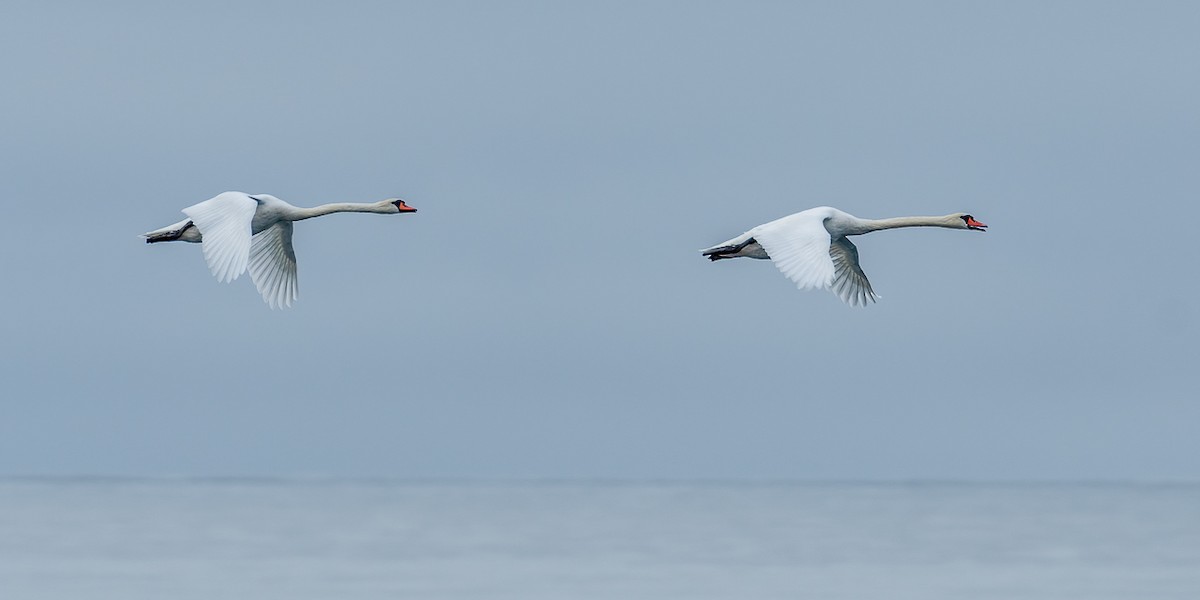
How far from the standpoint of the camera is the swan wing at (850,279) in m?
26.8

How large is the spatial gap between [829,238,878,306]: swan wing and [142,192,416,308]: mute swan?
571 centimetres

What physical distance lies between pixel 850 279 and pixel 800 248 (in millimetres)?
4613

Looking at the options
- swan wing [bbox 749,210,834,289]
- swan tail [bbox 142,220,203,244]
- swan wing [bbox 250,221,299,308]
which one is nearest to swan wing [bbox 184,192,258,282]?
swan tail [bbox 142,220,203,244]

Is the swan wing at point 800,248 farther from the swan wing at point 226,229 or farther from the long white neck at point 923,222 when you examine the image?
the swan wing at point 226,229

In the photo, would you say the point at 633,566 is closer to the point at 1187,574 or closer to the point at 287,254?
the point at 1187,574

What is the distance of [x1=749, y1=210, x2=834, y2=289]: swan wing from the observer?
71.1 feet

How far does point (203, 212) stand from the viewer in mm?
23422

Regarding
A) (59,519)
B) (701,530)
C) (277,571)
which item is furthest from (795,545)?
(59,519)

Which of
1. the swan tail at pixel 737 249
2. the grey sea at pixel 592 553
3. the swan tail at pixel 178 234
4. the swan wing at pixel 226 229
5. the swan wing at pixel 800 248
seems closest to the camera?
the swan wing at pixel 800 248

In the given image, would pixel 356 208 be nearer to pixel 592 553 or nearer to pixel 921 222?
pixel 921 222

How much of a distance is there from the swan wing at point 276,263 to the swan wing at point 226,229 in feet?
9.05

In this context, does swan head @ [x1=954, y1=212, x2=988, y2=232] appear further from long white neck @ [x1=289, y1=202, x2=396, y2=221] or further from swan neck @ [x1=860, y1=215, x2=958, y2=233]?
long white neck @ [x1=289, y1=202, x2=396, y2=221]

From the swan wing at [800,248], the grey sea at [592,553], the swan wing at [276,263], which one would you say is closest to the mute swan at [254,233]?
the swan wing at [276,263]

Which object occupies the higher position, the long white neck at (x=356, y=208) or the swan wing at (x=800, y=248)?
the long white neck at (x=356, y=208)
